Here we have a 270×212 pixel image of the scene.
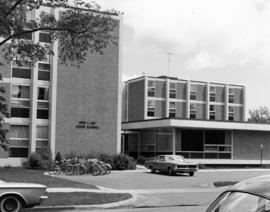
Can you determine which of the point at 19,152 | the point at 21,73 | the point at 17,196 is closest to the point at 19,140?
the point at 19,152

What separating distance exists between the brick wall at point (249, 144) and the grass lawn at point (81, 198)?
30.0 meters

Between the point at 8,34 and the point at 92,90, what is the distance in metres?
21.4

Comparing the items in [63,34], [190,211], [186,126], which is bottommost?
[190,211]

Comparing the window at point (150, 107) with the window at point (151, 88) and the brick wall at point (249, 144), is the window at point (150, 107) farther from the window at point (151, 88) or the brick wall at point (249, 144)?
the brick wall at point (249, 144)

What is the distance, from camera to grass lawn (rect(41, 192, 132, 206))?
55.4ft

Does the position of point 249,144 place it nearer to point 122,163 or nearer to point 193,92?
point 122,163

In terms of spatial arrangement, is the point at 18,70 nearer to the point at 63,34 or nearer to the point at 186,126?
the point at 186,126

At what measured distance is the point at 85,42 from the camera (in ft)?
66.5

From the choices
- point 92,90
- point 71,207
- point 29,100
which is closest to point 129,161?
point 92,90

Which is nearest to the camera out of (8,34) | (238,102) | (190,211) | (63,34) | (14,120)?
(190,211)

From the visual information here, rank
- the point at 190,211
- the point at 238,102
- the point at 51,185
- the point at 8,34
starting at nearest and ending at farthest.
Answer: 1. the point at 190,211
2. the point at 8,34
3. the point at 51,185
4. the point at 238,102

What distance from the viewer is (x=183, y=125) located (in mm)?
44500

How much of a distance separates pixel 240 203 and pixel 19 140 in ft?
116

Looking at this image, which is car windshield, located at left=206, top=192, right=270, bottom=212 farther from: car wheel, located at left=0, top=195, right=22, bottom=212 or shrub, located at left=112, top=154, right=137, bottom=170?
shrub, located at left=112, top=154, right=137, bottom=170
